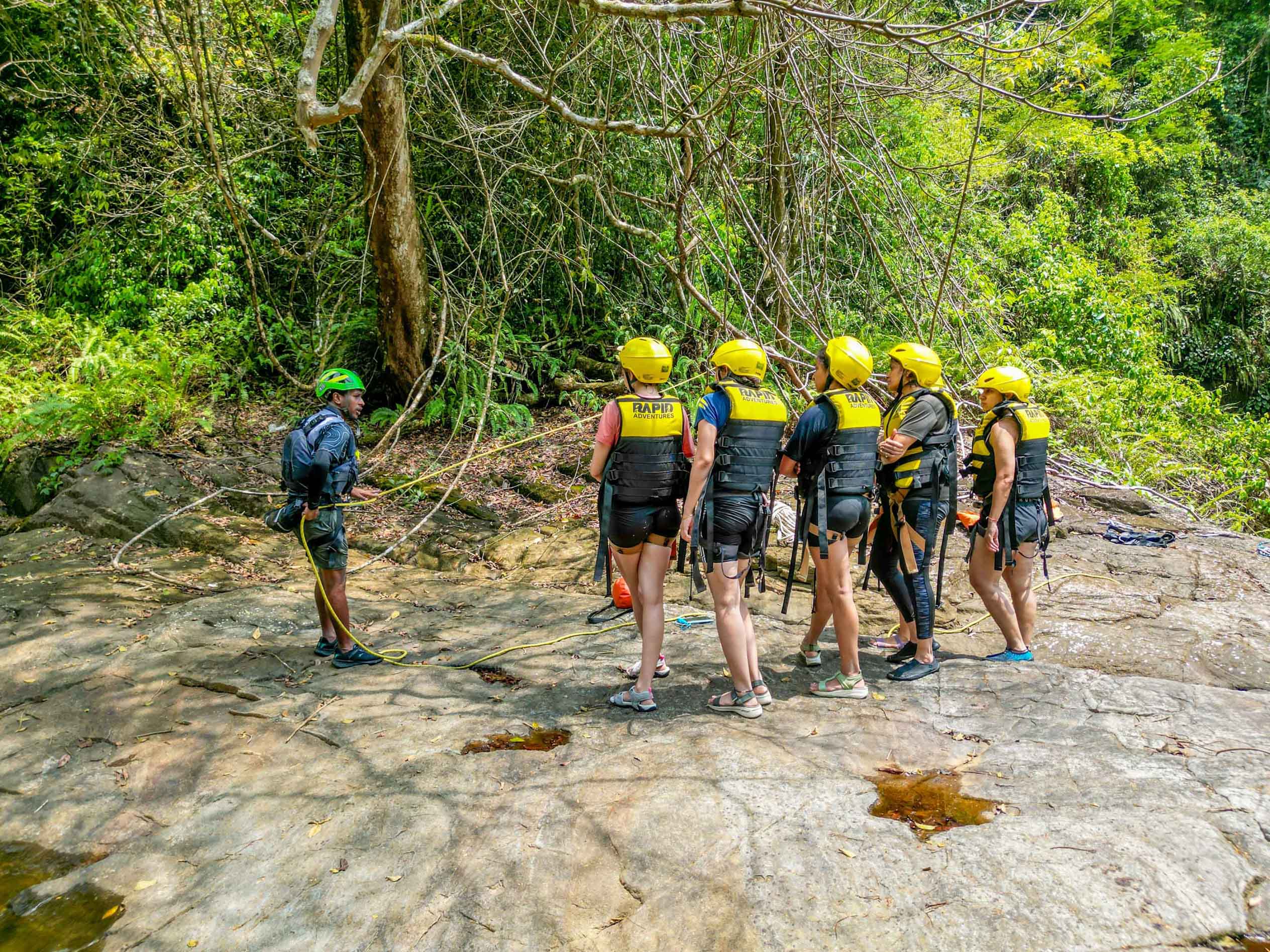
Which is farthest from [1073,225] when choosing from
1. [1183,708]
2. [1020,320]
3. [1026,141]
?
[1183,708]

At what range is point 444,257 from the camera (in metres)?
9.97

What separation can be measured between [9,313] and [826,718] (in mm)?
10489

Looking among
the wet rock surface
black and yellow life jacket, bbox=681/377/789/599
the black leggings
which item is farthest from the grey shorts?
the black leggings

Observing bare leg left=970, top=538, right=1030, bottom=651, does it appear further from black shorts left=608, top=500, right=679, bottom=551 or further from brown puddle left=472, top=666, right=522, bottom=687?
brown puddle left=472, top=666, right=522, bottom=687

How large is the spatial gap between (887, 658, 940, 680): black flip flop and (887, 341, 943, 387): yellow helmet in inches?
63.9

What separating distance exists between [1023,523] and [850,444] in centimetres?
139

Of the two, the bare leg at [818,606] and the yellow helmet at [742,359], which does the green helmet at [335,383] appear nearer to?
the yellow helmet at [742,359]

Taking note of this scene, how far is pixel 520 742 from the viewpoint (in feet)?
13.4

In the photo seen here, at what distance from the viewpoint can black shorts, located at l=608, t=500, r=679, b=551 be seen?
14.2 ft

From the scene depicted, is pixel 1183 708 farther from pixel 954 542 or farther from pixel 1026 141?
pixel 1026 141

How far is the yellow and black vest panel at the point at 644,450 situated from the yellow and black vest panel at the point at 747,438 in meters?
0.27

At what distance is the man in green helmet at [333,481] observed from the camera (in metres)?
4.82

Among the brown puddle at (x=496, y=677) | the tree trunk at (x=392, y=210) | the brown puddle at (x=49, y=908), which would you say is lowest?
the brown puddle at (x=49, y=908)

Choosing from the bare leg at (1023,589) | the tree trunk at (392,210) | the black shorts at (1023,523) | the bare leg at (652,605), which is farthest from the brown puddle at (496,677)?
the tree trunk at (392,210)
